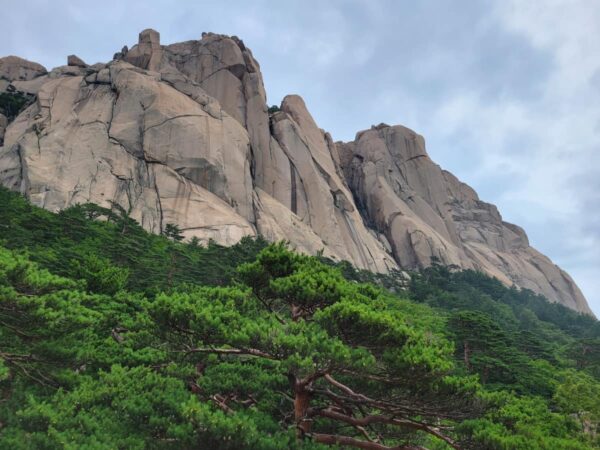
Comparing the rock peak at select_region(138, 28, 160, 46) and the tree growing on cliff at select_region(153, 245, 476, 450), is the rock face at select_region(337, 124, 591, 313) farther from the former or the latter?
the tree growing on cliff at select_region(153, 245, 476, 450)

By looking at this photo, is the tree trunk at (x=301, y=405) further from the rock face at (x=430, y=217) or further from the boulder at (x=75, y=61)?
the boulder at (x=75, y=61)

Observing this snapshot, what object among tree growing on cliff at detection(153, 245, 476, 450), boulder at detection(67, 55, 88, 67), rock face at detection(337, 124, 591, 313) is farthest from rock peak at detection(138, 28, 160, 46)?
tree growing on cliff at detection(153, 245, 476, 450)

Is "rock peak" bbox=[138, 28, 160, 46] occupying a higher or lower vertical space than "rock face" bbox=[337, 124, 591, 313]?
higher

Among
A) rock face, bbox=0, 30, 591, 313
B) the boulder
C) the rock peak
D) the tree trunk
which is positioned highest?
the rock peak

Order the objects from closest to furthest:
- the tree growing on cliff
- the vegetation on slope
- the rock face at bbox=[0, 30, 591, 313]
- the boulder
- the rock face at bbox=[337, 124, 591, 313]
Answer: the vegetation on slope → the tree growing on cliff → the rock face at bbox=[0, 30, 591, 313] → the boulder → the rock face at bbox=[337, 124, 591, 313]

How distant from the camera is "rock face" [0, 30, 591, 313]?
33344 mm

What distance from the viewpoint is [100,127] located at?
36375 mm

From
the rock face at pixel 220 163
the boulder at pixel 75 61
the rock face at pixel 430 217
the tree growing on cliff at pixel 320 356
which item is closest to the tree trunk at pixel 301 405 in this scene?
the tree growing on cliff at pixel 320 356

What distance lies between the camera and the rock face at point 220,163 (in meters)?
33.3

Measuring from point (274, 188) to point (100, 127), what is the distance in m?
15.8

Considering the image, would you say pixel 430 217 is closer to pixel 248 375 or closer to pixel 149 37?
pixel 149 37

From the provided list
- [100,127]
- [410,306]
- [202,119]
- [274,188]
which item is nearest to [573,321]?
[410,306]

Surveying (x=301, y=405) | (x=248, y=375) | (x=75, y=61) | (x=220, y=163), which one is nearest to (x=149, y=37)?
(x=75, y=61)

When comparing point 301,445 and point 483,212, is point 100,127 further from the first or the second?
point 483,212
